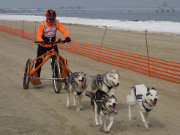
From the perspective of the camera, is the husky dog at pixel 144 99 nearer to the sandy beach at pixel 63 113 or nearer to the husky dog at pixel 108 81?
the sandy beach at pixel 63 113

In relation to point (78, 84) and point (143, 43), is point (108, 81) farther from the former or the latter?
point (143, 43)

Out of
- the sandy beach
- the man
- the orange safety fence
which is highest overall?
the man

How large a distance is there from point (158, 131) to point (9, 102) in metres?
4.23

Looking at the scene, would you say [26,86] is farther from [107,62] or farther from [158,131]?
[107,62]

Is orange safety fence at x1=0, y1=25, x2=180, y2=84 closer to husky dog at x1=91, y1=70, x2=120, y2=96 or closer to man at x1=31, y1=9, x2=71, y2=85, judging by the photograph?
husky dog at x1=91, y1=70, x2=120, y2=96

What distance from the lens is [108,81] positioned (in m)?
7.72

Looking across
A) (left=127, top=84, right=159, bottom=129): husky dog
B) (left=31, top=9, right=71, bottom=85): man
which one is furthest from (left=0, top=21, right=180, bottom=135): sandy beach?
(left=31, top=9, right=71, bottom=85): man

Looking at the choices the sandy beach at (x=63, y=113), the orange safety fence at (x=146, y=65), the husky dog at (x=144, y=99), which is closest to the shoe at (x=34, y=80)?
the sandy beach at (x=63, y=113)

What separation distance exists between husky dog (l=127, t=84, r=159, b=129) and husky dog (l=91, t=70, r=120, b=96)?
50 cm

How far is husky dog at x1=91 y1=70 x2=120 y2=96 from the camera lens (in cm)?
748

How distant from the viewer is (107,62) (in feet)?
53.1

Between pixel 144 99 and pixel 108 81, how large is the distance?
50.0 inches

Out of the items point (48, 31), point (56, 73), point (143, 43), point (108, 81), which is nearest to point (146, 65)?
point (56, 73)

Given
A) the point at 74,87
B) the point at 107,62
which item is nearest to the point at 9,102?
the point at 74,87
